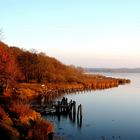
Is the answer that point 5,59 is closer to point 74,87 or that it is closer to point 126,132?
point 126,132

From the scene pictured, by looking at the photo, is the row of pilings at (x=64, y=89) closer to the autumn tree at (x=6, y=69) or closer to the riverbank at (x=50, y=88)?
the riverbank at (x=50, y=88)

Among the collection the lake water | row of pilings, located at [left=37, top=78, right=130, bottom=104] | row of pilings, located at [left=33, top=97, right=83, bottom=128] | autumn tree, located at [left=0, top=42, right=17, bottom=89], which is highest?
autumn tree, located at [left=0, top=42, right=17, bottom=89]

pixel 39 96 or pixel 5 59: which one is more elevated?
pixel 5 59

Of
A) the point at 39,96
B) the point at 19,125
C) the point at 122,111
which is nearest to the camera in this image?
the point at 19,125

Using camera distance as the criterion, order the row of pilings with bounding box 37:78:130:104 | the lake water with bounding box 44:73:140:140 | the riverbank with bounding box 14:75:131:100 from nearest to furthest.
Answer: the lake water with bounding box 44:73:140:140, the riverbank with bounding box 14:75:131:100, the row of pilings with bounding box 37:78:130:104

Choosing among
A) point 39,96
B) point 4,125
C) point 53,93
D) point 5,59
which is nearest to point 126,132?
point 4,125

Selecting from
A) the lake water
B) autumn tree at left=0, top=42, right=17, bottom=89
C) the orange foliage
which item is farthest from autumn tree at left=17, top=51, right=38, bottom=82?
the orange foliage

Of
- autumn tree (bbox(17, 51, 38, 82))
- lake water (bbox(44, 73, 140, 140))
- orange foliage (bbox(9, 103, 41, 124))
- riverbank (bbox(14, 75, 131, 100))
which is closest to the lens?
orange foliage (bbox(9, 103, 41, 124))

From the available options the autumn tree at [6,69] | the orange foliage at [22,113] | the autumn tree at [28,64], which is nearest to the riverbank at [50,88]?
the autumn tree at [6,69]

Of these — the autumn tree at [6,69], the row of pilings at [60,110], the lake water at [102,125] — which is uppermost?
the autumn tree at [6,69]

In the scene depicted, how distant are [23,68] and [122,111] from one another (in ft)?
152

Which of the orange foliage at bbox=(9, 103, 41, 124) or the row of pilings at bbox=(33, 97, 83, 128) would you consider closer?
the orange foliage at bbox=(9, 103, 41, 124)

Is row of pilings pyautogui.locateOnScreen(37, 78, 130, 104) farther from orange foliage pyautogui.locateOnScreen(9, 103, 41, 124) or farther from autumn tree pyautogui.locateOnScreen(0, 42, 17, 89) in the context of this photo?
orange foliage pyautogui.locateOnScreen(9, 103, 41, 124)

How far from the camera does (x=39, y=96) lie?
85188 millimetres
